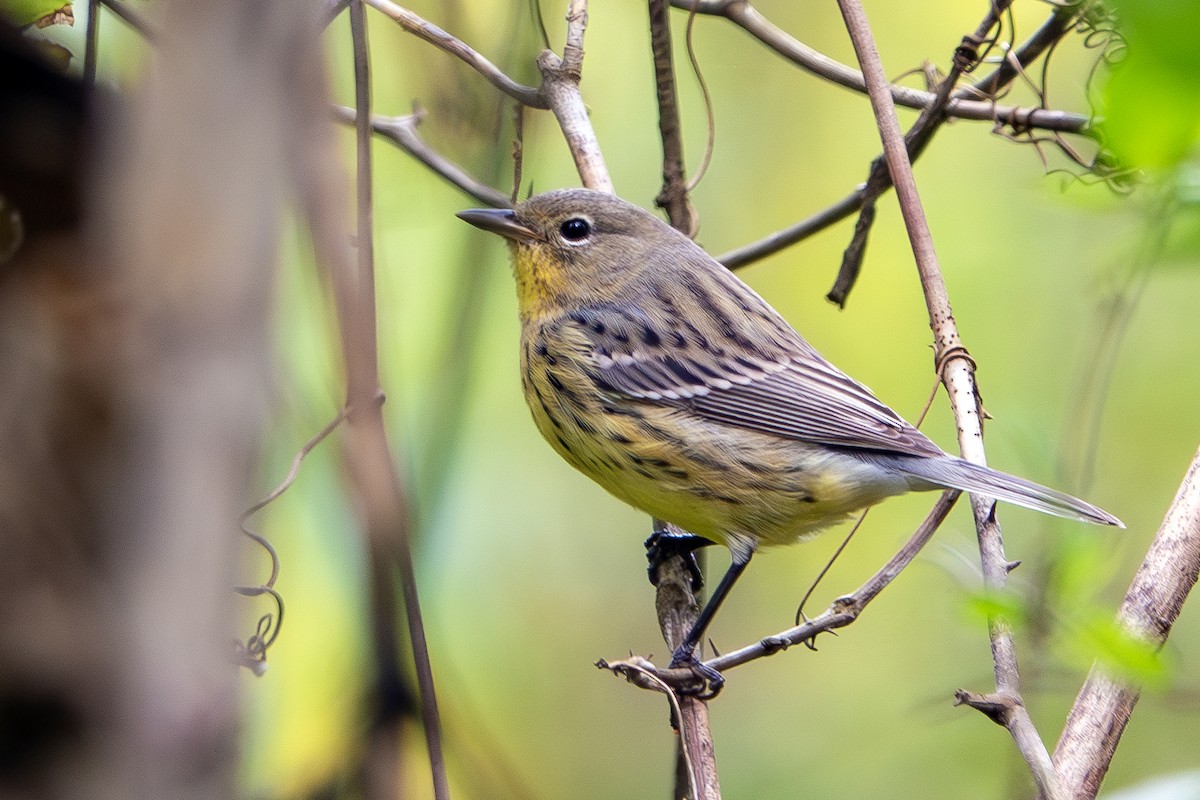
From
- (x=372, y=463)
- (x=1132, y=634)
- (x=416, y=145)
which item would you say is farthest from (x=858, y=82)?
(x=372, y=463)

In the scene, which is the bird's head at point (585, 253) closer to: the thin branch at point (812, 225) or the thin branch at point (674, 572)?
the thin branch at point (674, 572)

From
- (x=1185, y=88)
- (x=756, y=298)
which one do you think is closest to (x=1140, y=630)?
(x=1185, y=88)

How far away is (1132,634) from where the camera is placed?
217cm

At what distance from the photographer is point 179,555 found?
0.85 metres

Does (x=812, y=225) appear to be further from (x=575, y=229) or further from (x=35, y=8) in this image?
(x=35, y=8)

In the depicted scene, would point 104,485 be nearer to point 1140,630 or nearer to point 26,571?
point 26,571

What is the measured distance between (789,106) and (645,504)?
13.4 feet

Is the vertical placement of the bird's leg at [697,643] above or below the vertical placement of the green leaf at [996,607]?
below

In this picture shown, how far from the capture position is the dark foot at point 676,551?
396cm

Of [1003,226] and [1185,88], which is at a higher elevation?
[1003,226]

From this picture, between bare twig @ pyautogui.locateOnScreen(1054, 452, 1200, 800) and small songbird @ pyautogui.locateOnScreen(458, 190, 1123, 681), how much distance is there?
986 mm

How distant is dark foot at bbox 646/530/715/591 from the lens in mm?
3955

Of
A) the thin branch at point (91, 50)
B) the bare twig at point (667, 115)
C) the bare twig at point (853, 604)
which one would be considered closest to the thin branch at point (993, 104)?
the bare twig at point (667, 115)

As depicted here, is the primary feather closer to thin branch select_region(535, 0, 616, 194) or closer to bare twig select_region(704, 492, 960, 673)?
thin branch select_region(535, 0, 616, 194)
